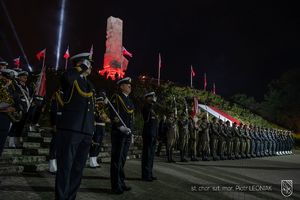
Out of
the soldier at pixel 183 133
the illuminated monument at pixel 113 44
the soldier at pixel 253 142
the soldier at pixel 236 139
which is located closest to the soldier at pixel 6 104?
the soldier at pixel 183 133

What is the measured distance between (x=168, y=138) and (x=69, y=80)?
9.62m

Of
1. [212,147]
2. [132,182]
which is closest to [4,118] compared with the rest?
[132,182]

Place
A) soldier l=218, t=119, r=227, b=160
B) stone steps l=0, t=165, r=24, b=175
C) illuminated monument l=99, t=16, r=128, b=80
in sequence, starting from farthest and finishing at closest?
1. illuminated monument l=99, t=16, r=128, b=80
2. soldier l=218, t=119, r=227, b=160
3. stone steps l=0, t=165, r=24, b=175

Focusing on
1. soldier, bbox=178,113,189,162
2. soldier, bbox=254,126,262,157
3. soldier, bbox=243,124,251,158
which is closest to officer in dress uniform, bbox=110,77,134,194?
soldier, bbox=178,113,189,162

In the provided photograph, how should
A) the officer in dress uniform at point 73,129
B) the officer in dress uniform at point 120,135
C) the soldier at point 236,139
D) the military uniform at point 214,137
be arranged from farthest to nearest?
the soldier at point 236,139 → the military uniform at point 214,137 → the officer in dress uniform at point 120,135 → the officer in dress uniform at point 73,129

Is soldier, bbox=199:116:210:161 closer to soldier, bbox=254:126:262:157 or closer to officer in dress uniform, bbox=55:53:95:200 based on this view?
soldier, bbox=254:126:262:157

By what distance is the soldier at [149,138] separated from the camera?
26.2 ft

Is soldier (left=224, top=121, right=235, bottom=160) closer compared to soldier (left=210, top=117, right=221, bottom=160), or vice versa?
soldier (left=210, top=117, right=221, bottom=160)

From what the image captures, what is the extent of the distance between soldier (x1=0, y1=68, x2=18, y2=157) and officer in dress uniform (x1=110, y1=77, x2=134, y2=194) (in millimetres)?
1924

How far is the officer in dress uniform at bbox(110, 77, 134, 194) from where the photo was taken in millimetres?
6391

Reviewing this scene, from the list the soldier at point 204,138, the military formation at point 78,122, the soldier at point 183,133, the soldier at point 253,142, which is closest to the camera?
the military formation at point 78,122

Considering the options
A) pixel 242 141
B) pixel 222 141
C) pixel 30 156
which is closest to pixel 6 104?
pixel 30 156

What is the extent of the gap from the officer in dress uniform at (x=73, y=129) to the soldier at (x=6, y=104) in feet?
6.28

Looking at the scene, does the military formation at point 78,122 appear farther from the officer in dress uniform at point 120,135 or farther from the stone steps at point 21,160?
the stone steps at point 21,160
